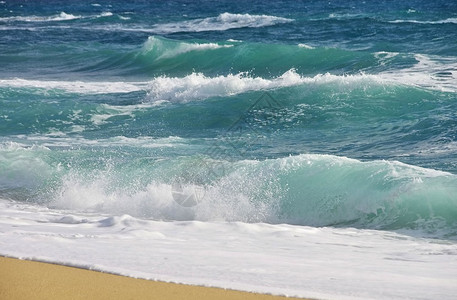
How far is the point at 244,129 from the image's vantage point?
14.1m

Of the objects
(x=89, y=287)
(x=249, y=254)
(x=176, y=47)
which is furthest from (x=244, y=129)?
(x=176, y=47)

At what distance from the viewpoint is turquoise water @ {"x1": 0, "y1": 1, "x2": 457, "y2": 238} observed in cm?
851

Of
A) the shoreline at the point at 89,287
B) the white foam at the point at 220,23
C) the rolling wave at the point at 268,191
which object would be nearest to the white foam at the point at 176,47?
the white foam at the point at 220,23

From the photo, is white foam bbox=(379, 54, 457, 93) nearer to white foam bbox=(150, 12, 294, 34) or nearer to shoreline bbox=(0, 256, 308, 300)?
shoreline bbox=(0, 256, 308, 300)

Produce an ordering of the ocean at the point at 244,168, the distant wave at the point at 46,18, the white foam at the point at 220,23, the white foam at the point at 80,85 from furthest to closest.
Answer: the distant wave at the point at 46,18 < the white foam at the point at 220,23 < the white foam at the point at 80,85 < the ocean at the point at 244,168

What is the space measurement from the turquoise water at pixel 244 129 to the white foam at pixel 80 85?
54mm

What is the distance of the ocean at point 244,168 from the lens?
5758 millimetres

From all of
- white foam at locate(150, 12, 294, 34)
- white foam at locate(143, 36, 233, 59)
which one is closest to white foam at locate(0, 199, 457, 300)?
white foam at locate(143, 36, 233, 59)

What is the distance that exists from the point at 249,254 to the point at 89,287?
156 cm

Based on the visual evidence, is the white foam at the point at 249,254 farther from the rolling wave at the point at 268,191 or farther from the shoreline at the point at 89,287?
the rolling wave at the point at 268,191

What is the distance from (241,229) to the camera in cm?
721

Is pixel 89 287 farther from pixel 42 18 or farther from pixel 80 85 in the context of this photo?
pixel 42 18

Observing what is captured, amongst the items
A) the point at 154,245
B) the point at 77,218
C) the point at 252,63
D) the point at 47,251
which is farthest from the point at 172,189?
the point at 252,63

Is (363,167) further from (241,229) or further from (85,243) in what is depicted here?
(85,243)
